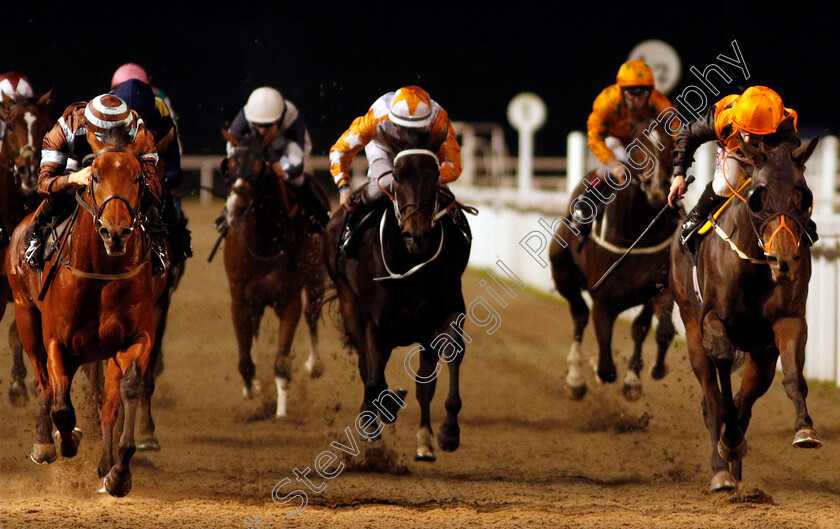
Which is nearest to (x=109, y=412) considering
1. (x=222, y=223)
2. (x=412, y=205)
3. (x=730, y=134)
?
(x=412, y=205)

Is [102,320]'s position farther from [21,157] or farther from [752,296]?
[752,296]

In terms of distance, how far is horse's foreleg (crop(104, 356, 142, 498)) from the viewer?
5055mm

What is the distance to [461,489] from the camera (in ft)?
19.5

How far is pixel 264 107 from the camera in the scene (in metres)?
8.31

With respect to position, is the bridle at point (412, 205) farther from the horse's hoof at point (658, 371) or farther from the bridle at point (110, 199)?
the horse's hoof at point (658, 371)

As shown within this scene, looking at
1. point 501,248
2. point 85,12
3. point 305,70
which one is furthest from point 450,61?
point 501,248

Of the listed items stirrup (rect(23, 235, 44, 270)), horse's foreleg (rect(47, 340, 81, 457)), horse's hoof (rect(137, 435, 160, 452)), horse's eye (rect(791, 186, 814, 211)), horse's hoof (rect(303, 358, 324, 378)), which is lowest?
horse's hoof (rect(137, 435, 160, 452))

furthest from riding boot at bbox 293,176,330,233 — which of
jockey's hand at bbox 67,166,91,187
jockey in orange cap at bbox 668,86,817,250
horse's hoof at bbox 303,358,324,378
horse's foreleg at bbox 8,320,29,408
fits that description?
jockey's hand at bbox 67,166,91,187

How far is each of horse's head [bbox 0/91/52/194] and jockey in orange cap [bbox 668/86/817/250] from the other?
399cm

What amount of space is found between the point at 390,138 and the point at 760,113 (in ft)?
6.83

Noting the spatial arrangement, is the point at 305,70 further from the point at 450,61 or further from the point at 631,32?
the point at 631,32

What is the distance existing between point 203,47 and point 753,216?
24.7m

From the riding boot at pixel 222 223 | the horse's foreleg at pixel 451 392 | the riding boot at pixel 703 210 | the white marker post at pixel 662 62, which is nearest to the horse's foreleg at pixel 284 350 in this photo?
the riding boot at pixel 222 223

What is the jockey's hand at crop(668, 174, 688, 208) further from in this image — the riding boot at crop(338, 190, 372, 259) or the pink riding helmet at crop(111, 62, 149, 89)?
the pink riding helmet at crop(111, 62, 149, 89)
